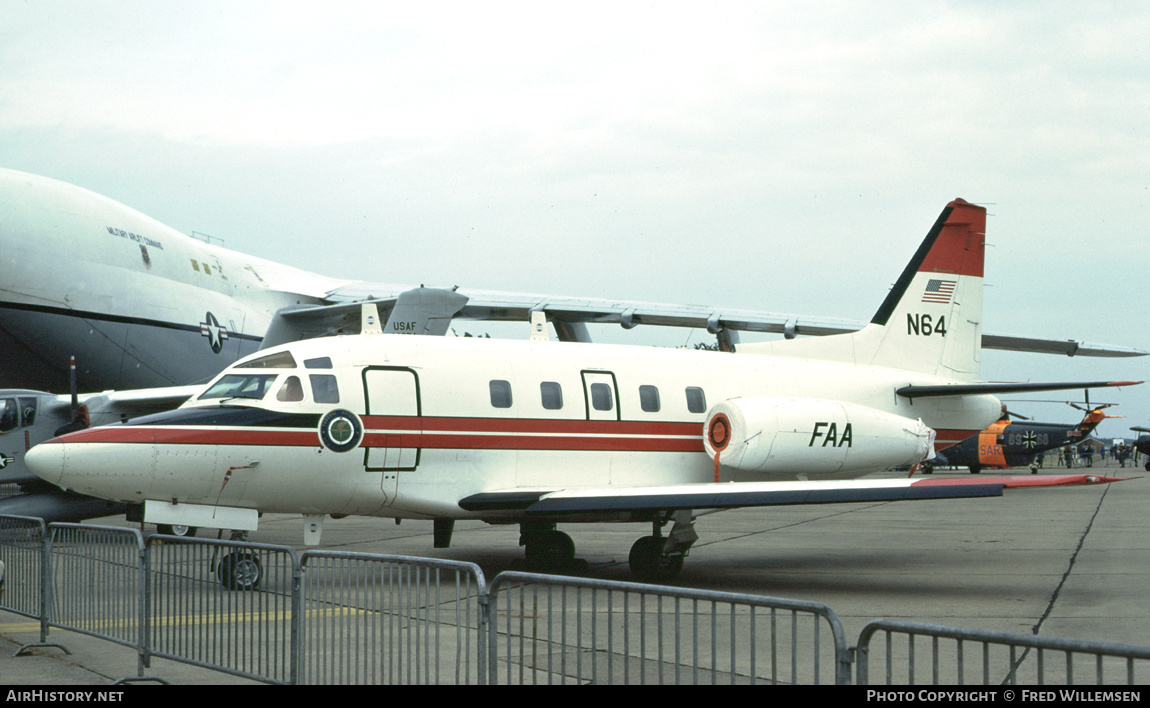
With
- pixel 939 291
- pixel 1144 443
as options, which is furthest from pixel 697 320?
pixel 1144 443

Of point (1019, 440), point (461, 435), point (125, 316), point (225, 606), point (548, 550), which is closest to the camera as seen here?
point (225, 606)

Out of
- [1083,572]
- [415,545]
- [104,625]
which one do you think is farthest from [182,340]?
[1083,572]

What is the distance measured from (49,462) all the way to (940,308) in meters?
12.9

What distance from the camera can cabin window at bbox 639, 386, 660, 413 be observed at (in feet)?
43.1

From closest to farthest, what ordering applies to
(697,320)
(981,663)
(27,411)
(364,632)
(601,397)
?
(364,632)
(981,663)
(601,397)
(27,411)
(697,320)

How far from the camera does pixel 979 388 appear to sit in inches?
580

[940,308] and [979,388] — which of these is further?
[940,308]

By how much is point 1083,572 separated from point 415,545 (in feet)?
29.7

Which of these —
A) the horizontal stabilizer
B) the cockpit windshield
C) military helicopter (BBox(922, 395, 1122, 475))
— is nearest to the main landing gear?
the cockpit windshield

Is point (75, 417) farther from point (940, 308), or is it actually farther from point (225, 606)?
point (940, 308)

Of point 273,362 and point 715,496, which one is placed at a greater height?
point 273,362

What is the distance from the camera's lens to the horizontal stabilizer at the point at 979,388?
1421 cm

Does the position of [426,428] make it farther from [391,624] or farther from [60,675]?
[391,624]

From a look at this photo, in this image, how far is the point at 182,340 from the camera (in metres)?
23.8
